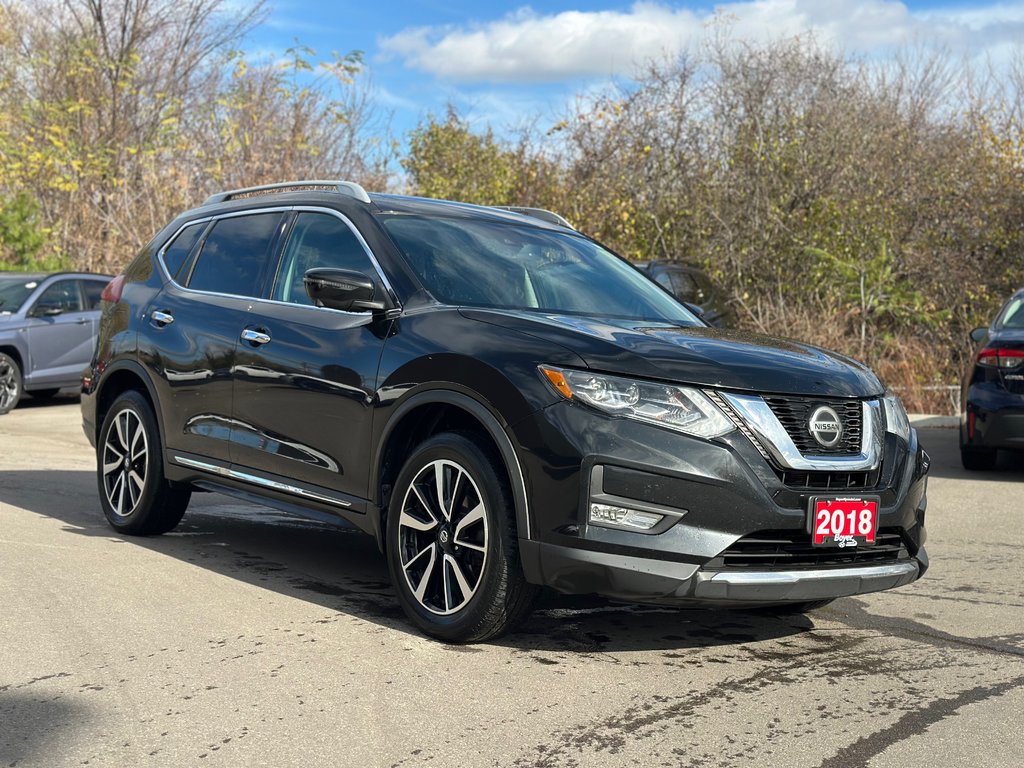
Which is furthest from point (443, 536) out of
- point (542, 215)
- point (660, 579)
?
point (542, 215)

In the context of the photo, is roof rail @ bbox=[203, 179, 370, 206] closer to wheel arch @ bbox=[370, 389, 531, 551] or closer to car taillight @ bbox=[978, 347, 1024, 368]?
wheel arch @ bbox=[370, 389, 531, 551]

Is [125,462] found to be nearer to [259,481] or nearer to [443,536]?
[259,481]

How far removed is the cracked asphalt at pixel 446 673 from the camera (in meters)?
3.78

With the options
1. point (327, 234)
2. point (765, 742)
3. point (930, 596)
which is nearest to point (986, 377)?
point (930, 596)

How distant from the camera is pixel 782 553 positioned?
4590 mm

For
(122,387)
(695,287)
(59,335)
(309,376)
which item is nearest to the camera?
(309,376)

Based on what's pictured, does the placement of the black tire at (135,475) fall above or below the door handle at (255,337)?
below

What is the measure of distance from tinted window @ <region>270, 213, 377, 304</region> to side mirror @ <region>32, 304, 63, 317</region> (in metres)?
10.7

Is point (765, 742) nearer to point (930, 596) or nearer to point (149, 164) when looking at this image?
point (930, 596)

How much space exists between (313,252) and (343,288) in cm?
87

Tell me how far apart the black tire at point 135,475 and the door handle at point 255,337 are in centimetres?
111

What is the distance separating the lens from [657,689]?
441cm

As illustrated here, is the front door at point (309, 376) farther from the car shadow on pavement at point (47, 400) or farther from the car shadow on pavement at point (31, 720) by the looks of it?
the car shadow on pavement at point (47, 400)

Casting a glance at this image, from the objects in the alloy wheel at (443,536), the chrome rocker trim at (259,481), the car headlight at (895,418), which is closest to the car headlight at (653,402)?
the alloy wheel at (443,536)
